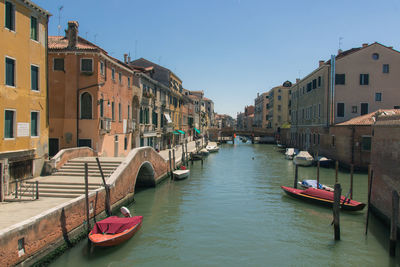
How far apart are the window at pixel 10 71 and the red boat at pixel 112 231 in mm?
6453

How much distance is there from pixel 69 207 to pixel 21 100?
550cm

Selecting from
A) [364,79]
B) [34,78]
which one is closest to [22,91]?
[34,78]

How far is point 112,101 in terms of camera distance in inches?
846

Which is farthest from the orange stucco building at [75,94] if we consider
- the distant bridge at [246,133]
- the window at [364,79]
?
the distant bridge at [246,133]

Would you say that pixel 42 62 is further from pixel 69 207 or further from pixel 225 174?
pixel 225 174

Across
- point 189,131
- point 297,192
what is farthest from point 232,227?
point 189,131

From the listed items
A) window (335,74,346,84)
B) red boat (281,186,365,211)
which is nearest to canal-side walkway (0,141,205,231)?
red boat (281,186,365,211)

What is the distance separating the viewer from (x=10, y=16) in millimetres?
12266

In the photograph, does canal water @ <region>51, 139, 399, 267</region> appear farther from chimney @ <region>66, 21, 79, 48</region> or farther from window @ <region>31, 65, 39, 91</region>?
chimney @ <region>66, 21, 79, 48</region>

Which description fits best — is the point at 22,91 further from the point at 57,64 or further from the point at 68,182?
the point at 57,64

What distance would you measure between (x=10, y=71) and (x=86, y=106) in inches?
269

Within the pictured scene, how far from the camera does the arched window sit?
19.1 m

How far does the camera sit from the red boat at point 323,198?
49.1ft

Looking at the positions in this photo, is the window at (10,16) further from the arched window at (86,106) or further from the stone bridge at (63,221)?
the arched window at (86,106)
